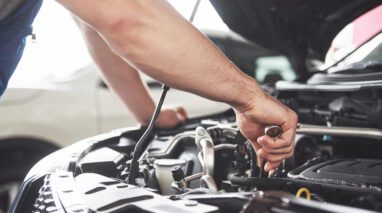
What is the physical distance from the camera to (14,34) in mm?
1019

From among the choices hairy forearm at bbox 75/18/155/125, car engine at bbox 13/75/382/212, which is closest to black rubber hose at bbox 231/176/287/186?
car engine at bbox 13/75/382/212

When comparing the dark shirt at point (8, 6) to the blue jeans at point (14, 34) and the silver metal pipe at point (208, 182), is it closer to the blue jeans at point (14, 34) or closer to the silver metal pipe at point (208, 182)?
the blue jeans at point (14, 34)

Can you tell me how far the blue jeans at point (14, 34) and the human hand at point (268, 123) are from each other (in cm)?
58

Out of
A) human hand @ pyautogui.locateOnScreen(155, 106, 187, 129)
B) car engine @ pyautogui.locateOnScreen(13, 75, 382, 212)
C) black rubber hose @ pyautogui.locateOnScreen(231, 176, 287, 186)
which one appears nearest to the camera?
car engine @ pyautogui.locateOnScreen(13, 75, 382, 212)

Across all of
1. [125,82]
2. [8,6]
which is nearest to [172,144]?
[125,82]

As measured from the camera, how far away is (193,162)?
1261 millimetres

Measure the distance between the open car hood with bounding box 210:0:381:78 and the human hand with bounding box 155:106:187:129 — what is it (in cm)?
45

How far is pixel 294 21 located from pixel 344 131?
0.79m

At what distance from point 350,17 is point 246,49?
71.1 inches

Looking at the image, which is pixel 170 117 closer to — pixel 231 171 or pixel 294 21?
pixel 231 171

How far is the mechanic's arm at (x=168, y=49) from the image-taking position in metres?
0.75

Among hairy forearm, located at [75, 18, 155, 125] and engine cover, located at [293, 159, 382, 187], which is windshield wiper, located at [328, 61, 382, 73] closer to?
engine cover, located at [293, 159, 382, 187]

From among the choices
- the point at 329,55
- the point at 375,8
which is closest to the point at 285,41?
the point at 329,55

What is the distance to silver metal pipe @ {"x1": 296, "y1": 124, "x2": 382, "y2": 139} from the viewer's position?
118 centimetres
